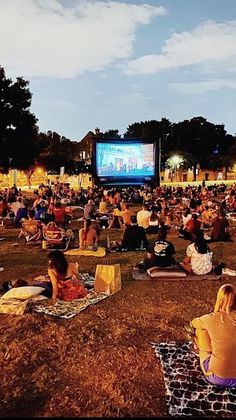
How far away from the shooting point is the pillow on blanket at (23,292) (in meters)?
7.43

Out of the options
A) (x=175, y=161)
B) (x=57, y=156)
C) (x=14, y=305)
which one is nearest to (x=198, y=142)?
(x=175, y=161)

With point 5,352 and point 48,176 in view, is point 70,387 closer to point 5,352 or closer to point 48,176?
point 5,352

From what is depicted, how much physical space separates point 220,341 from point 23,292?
4027 mm

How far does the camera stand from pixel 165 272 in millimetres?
9008

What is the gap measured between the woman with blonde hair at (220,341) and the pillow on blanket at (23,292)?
141 inches

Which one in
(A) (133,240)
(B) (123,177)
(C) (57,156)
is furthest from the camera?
(C) (57,156)

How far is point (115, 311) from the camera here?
281 inches

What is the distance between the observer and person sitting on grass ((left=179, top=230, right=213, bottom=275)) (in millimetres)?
8951

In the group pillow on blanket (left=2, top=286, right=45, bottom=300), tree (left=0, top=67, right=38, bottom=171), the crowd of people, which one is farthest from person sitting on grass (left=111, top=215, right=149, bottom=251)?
tree (left=0, top=67, right=38, bottom=171)

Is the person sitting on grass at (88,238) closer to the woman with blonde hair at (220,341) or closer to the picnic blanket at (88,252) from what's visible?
the picnic blanket at (88,252)

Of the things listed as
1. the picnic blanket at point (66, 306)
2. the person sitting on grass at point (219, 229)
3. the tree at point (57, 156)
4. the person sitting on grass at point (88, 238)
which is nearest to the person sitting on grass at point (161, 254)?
the picnic blanket at point (66, 306)

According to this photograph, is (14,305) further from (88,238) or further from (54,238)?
(54,238)

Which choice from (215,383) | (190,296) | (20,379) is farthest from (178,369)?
(190,296)

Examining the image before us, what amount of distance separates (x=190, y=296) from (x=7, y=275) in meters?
4.14
